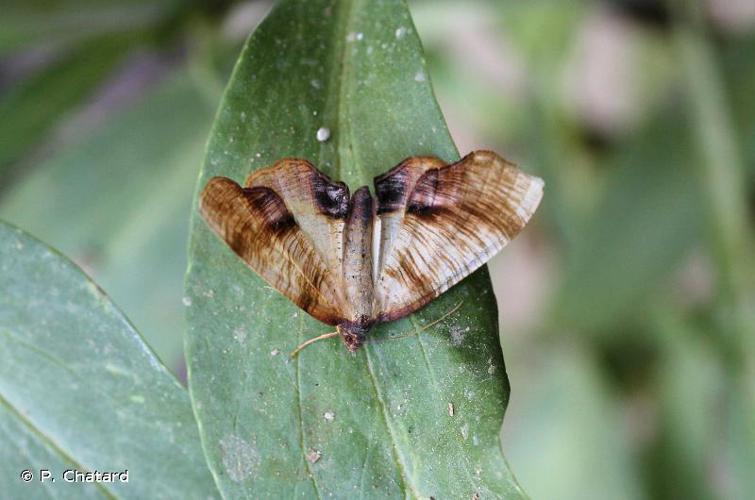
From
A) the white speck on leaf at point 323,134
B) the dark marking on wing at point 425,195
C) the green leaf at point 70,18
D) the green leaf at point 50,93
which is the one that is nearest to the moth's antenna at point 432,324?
the dark marking on wing at point 425,195

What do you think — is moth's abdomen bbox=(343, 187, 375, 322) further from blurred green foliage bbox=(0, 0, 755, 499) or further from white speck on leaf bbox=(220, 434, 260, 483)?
blurred green foliage bbox=(0, 0, 755, 499)

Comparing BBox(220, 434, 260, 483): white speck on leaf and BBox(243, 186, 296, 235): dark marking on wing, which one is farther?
BBox(243, 186, 296, 235): dark marking on wing

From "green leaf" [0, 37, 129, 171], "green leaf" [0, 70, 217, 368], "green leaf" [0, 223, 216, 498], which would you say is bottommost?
"green leaf" [0, 223, 216, 498]

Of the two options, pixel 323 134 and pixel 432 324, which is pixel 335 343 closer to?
pixel 432 324

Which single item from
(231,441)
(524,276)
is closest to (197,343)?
(231,441)

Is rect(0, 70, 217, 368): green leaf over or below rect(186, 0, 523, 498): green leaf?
over

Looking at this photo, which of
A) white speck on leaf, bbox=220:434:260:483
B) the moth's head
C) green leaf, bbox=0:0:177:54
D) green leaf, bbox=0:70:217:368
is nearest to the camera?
white speck on leaf, bbox=220:434:260:483

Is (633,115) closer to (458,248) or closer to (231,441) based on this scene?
(458,248)

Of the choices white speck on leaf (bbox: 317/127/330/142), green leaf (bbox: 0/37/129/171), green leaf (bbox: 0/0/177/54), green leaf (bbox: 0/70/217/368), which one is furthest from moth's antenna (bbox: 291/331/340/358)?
green leaf (bbox: 0/37/129/171)

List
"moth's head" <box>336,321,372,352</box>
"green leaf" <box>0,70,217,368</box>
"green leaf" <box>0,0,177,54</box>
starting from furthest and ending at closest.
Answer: "green leaf" <box>0,70,217,368</box>
"green leaf" <box>0,0,177,54</box>
"moth's head" <box>336,321,372,352</box>
